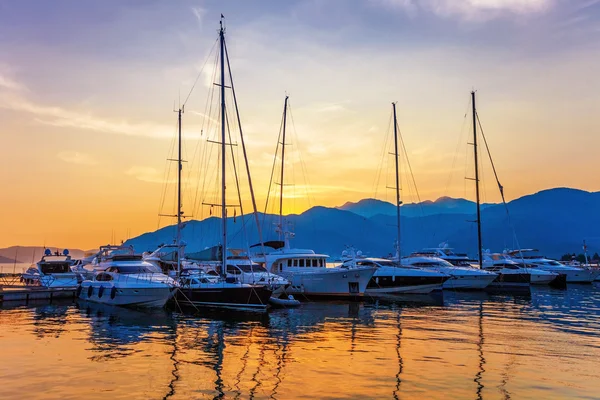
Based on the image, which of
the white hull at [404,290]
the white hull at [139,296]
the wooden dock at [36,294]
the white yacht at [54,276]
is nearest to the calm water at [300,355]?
the white hull at [139,296]

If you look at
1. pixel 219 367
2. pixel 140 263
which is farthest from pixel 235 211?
pixel 219 367

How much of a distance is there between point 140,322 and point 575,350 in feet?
71.1

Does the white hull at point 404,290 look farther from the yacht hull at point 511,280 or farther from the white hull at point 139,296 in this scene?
the white hull at point 139,296

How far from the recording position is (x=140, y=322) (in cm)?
2938

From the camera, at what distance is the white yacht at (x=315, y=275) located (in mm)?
43375

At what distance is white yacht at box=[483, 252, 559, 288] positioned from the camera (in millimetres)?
55000

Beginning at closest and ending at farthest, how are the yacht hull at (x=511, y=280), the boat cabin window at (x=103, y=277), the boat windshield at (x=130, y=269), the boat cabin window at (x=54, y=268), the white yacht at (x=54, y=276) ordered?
the boat windshield at (x=130, y=269) → the boat cabin window at (x=103, y=277) → the white yacht at (x=54, y=276) → the boat cabin window at (x=54, y=268) → the yacht hull at (x=511, y=280)

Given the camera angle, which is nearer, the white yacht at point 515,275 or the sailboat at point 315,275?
the sailboat at point 315,275

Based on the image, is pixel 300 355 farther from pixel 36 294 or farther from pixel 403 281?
pixel 36 294

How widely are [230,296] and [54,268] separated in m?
26.1

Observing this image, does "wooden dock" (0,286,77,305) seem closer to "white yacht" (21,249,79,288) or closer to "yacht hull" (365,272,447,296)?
"white yacht" (21,249,79,288)

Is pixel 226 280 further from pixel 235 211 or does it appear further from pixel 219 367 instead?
pixel 219 367

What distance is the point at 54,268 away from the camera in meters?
50.9

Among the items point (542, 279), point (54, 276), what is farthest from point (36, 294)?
point (542, 279)
